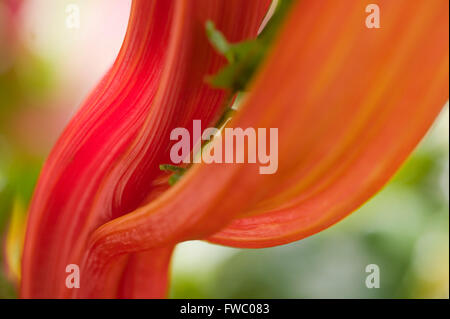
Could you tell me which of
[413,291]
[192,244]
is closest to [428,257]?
[413,291]

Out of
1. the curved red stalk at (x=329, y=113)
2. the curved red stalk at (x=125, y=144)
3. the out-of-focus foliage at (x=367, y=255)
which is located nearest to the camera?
the curved red stalk at (x=329, y=113)

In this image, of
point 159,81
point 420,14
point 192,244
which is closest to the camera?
point 420,14

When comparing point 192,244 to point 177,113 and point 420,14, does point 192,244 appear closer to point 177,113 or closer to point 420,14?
point 177,113

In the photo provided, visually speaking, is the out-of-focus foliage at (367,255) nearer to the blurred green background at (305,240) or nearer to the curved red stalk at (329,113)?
the blurred green background at (305,240)

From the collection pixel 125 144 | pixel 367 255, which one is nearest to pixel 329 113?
pixel 125 144

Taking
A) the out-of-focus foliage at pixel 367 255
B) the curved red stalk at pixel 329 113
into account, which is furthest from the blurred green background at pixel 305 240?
the curved red stalk at pixel 329 113

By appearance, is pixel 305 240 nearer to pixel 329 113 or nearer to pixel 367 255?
pixel 367 255
